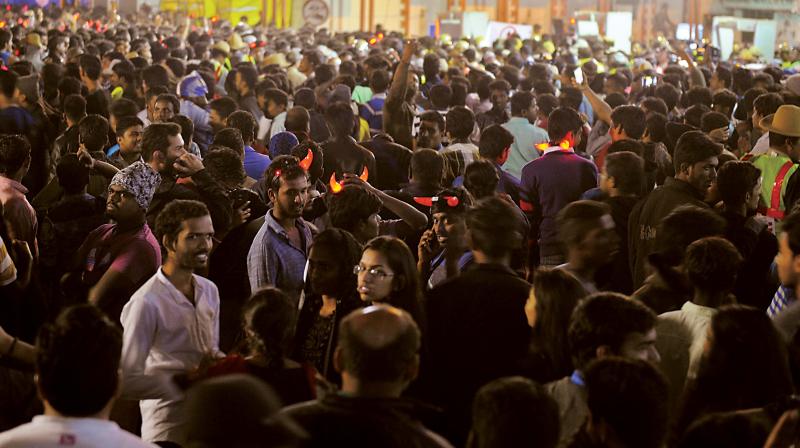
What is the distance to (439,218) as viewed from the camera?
5.92 metres

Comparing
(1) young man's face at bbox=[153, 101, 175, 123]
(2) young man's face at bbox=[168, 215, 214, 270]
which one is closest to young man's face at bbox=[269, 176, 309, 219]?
(2) young man's face at bbox=[168, 215, 214, 270]

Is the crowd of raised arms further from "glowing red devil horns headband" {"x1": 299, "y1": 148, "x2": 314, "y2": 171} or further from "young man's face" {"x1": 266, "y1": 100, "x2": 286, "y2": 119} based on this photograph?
"young man's face" {"x1": 266, "y1": 100, "x2": 286, "y2": 119}

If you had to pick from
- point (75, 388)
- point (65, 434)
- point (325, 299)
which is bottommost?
point (325, 299)

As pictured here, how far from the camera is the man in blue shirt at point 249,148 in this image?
8.30 m

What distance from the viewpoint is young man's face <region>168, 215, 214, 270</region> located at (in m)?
4.65

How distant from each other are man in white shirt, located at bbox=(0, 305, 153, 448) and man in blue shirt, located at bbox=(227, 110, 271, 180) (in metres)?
5.10

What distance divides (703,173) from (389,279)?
2.71 meters

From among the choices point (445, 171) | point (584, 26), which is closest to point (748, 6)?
point (584, 26)

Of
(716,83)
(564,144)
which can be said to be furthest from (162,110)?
(716,83)

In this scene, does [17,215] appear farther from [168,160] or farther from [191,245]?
[191,245]

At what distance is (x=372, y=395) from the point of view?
319 cm

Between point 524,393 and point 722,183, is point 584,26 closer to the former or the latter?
point 722,183

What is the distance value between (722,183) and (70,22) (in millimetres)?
27921

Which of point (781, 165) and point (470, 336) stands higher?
point (781, 165)
